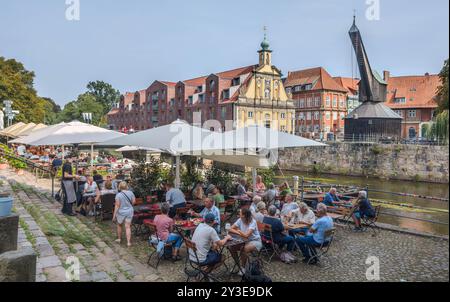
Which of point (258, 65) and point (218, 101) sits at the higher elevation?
point (258, 65)

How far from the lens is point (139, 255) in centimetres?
702

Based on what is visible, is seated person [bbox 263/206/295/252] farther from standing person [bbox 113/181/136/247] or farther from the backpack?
standing person [bbox 113/181/136/247]

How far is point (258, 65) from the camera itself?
51125 mm

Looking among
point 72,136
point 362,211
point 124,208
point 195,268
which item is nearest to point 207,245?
point 195,268

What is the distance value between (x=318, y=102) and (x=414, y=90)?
14168 millimetres

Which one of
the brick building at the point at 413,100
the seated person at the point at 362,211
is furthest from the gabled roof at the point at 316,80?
the seated person at the point at 362,211

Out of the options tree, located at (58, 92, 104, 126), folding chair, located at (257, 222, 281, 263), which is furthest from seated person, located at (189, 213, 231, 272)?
tree, located at (58, 92, 104, 126)

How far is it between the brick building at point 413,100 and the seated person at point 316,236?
4536 centimetres

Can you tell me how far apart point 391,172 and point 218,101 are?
26.1 metres

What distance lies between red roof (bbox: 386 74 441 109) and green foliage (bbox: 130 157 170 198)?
44.0 m

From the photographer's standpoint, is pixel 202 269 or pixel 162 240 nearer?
pixel 202 269

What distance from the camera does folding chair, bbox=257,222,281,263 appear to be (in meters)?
6.69

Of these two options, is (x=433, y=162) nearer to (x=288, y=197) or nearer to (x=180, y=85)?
(x=288, y=197)
